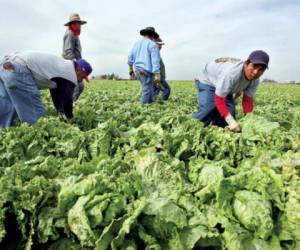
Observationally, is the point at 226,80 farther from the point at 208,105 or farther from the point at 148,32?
the point at 148,32

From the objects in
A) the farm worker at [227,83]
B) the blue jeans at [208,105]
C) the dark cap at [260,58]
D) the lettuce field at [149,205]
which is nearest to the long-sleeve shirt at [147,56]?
the farm worker at [227,83]

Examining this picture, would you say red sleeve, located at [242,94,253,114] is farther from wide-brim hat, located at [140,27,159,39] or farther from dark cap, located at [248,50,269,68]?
wide-brim hat, located at [140,27,159,39]

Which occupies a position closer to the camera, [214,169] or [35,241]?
[35,241]

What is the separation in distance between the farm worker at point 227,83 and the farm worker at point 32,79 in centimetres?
183

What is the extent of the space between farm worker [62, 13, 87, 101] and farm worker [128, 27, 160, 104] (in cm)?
139

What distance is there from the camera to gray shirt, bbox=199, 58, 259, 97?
5.58 metres

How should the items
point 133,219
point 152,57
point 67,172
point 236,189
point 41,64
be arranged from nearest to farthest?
1. point 133,219
2. point 236,189
3. point 67,172
4. point 41,64
5. point 152,57

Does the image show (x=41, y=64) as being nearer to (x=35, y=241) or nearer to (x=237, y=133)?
(x=237, y=133)

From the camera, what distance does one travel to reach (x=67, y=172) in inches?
127

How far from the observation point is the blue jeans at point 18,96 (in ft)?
19.0

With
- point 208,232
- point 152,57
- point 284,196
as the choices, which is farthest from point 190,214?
point 152,57

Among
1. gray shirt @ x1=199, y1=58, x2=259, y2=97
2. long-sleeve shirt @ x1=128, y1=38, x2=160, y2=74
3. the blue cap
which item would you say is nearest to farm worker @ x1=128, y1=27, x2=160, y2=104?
long-sleeve shirt @ x1=128, y1=38, x2=160, y2=74

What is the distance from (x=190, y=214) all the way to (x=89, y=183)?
733mm

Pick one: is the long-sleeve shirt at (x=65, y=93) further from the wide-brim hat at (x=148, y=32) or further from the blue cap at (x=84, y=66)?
the wide-brim hat at (x=148, y=32)
